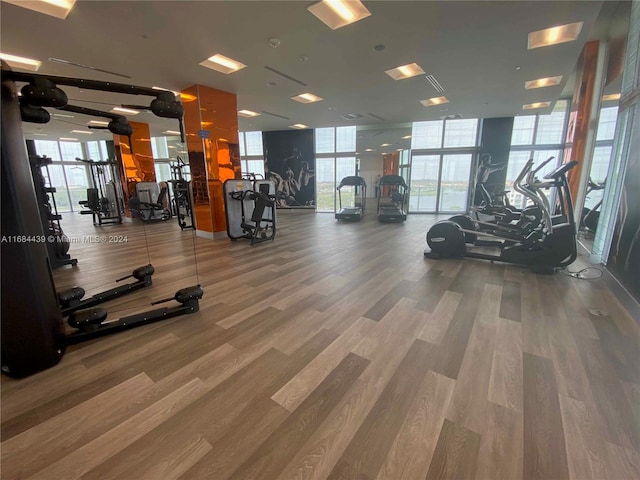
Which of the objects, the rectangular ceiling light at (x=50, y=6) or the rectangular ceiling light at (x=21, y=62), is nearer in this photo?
the rectangular ceiling light at (x=50, y=6)

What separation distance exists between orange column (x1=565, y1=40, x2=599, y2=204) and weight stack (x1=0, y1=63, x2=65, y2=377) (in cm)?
835

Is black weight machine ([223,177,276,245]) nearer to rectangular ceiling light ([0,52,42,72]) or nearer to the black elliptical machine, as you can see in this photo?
rectangular ceiling light ([0,52,42,72])

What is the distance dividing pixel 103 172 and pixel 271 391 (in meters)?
11.5

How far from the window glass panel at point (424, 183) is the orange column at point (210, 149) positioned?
7029 mm

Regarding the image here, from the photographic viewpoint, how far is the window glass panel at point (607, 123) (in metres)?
4.15

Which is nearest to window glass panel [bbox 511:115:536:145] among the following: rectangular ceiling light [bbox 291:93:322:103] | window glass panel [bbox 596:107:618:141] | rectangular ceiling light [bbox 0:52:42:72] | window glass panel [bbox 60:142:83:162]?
window glass panel [bbox 596:107:618:141]

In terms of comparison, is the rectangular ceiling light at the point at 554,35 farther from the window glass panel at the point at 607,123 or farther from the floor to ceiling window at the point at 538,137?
the floor to ceiling window at the point at 538,137

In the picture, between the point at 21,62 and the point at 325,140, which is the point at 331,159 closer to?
the point at 325,140

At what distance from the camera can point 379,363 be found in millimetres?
2008

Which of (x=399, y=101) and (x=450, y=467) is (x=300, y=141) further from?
(x=450, y=467)

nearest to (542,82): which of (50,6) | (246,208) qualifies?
(246,208)

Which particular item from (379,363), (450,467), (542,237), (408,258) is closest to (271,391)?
(379,363)

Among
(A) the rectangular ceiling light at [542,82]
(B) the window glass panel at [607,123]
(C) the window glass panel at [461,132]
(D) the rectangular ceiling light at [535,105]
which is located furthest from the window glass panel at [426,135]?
(B) the window glass panel at [607,123]

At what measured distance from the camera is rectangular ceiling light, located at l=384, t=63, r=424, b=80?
5103 mm
